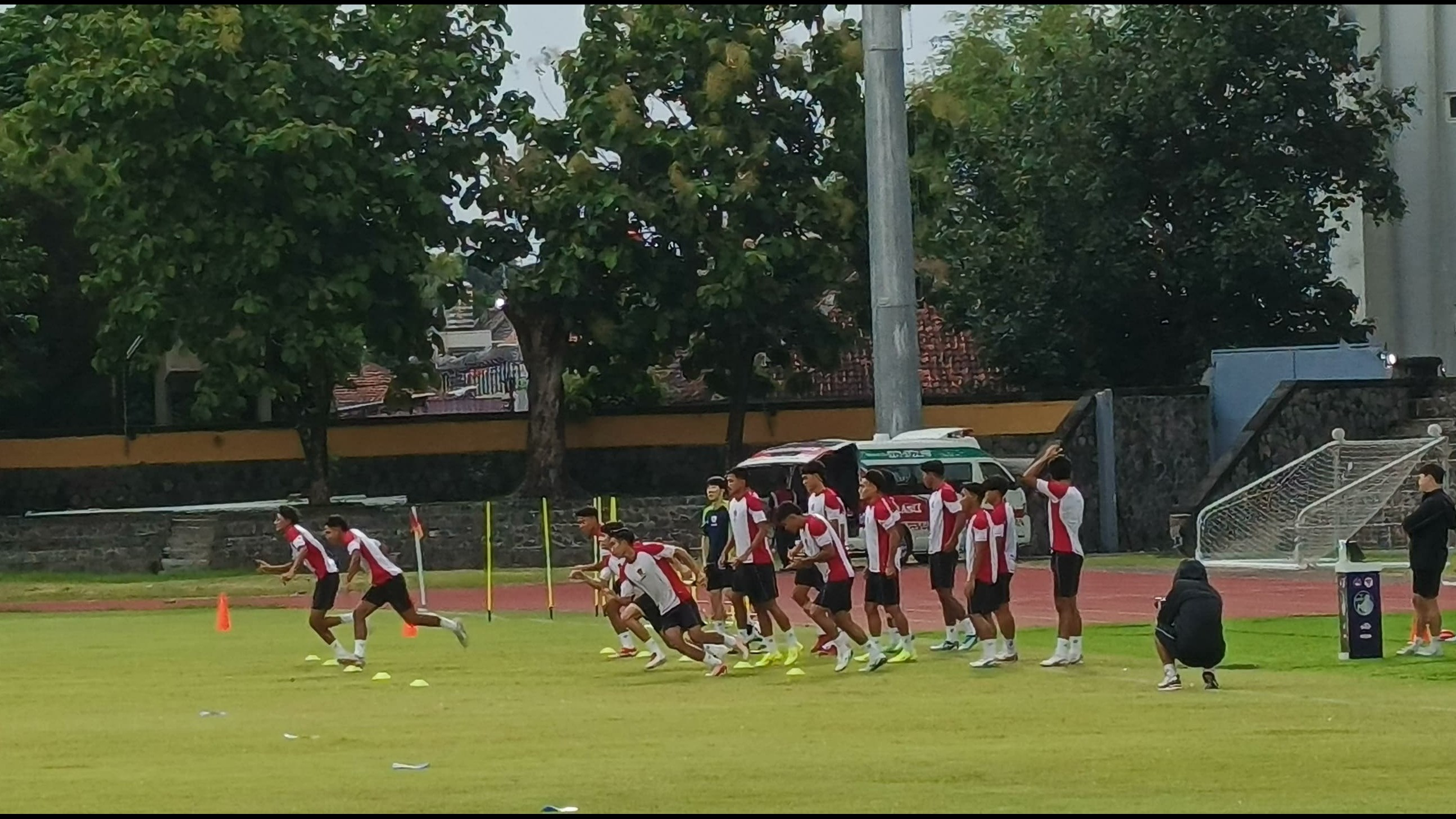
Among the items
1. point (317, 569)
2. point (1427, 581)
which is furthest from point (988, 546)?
point (317, 569)

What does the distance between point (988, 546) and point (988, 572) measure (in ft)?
0.80

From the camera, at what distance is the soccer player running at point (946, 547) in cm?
2406

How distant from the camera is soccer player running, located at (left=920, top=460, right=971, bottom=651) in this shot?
24062 millimetres

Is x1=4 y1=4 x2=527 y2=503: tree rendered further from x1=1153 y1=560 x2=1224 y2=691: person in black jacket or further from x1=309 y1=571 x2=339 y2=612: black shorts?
x1=1153 y1=560 x2=1224 y2=691: person in black jacket

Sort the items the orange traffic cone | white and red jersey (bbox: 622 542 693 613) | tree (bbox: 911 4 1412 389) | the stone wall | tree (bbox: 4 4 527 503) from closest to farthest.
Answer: white and red jersey (bbox: 622 542 693 613), the orange traffic cone, tree (bbox: 4 4 527 503), the stone wall, tree (bbox: 911 4 1412 389)

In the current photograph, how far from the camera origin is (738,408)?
156ft

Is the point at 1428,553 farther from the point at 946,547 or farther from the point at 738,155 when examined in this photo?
the point at 738,155

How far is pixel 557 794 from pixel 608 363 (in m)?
33.5

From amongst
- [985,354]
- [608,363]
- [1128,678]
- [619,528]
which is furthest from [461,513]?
[1128,678]

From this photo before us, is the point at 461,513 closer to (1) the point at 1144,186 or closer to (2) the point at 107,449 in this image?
(2) the point at 107,449

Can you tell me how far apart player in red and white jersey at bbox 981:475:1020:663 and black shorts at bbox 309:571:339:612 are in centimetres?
684

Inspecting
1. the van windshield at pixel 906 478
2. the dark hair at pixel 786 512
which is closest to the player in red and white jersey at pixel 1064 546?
the dark hair at pixel 786 512

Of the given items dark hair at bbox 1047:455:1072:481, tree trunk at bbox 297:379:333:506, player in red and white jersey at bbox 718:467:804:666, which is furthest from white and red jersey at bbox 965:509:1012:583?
tree trunk at bbox 297:379:333:506

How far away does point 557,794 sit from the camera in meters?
14.0
